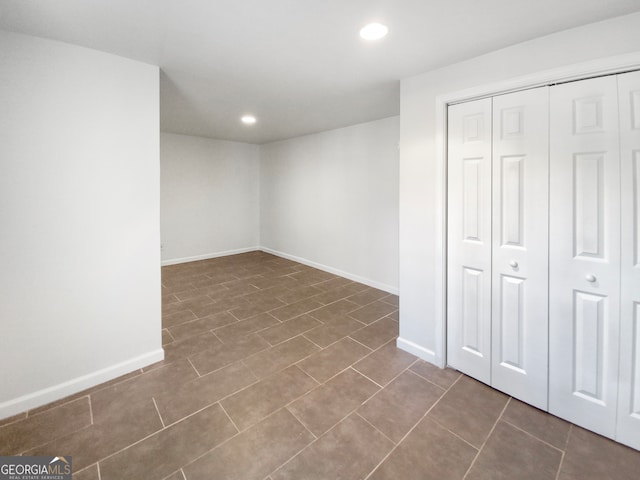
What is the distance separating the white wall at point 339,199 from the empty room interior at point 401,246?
5.12ft

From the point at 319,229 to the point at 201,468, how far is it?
4.20 metres

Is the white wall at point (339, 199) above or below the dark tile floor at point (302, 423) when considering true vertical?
above

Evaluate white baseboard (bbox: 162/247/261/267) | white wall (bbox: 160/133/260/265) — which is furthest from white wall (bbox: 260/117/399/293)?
white baseboard (bbox: 162/247/261/267)

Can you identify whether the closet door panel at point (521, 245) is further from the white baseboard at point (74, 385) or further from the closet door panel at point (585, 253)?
the white baseboard at point (74, 385)

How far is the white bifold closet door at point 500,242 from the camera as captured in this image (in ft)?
6.40

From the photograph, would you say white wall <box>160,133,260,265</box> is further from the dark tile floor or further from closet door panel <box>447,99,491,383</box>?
closet door panel <box>447,99,491,383</box>

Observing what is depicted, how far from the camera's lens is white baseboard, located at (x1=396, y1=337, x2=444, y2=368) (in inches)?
98.5

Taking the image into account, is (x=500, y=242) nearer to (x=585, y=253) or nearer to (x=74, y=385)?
(x=585, y=253)

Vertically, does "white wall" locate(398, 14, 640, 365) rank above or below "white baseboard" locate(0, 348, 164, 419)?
above

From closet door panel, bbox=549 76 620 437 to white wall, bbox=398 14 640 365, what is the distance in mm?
424

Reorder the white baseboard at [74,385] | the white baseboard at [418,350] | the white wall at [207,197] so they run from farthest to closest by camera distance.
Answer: the white wall at [207,197]
the white baseboard at [418,350]
the white baseboard at [74,385]

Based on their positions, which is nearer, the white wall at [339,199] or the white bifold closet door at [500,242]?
the white bifold closet door at [500,242]

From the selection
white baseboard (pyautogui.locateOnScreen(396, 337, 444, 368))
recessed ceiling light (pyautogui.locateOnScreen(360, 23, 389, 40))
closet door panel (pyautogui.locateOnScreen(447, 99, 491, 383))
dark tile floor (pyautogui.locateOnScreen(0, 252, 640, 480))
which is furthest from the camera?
white baseboard (pyautogui.locateOnScreen(396, 337, 444, 368))

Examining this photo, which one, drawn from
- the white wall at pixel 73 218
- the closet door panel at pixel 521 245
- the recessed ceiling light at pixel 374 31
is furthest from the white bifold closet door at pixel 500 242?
the white wall at pixel 73 218
